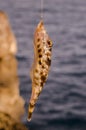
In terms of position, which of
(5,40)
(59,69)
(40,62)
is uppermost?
(40,62)

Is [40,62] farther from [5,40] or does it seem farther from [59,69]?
[59,69]

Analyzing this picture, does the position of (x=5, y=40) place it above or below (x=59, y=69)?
above

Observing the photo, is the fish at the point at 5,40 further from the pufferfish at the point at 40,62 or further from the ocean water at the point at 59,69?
the pufferfish at the point at 40,62

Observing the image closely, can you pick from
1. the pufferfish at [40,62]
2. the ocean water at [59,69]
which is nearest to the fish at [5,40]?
the ocean water at [59,69]

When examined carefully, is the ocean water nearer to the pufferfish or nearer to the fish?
the fish

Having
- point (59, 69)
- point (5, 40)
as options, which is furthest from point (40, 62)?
point (59, 69)

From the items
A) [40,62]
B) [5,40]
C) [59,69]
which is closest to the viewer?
[40,62]

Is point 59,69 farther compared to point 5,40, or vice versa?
point 59,69

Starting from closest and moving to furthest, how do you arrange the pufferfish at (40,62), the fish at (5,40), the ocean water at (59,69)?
the pufferfish at (40,62), the fish at (5,40), the ocean water at (59,69)

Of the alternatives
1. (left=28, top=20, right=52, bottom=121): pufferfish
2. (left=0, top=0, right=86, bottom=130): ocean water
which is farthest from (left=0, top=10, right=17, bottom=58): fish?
(left=28, top=20, right=52, bottom=121): pufferfish
